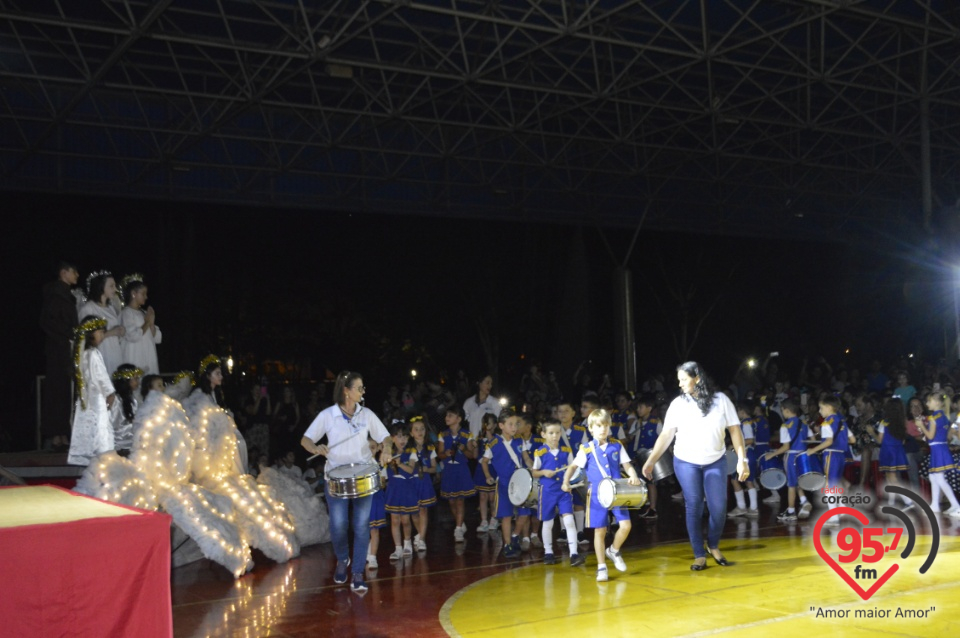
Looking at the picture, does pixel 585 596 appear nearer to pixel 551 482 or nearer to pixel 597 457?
pixel 597 457

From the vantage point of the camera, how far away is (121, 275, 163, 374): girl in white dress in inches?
398

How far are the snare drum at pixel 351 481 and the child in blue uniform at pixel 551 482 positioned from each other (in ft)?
6.43

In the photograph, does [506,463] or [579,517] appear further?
[579,517]

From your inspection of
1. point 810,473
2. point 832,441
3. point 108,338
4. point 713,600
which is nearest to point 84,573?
point 713,600

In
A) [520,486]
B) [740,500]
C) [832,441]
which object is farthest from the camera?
[740,500]

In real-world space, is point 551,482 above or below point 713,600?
above

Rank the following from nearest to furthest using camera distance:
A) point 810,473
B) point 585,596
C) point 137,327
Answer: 1. point 585,596
2. point 137,327
3. point 810,473

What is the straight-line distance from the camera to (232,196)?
20797 millimetres

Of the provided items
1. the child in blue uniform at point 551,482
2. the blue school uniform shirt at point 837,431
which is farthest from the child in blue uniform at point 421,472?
the blue school uniform shirt at point 837,431

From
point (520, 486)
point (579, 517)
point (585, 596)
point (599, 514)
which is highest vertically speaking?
point (520, 486)

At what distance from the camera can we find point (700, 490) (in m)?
8.17

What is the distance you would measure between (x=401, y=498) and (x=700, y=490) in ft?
10.8

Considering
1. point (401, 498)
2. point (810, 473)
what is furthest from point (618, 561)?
point (810, 473)

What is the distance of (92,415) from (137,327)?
144 cm
